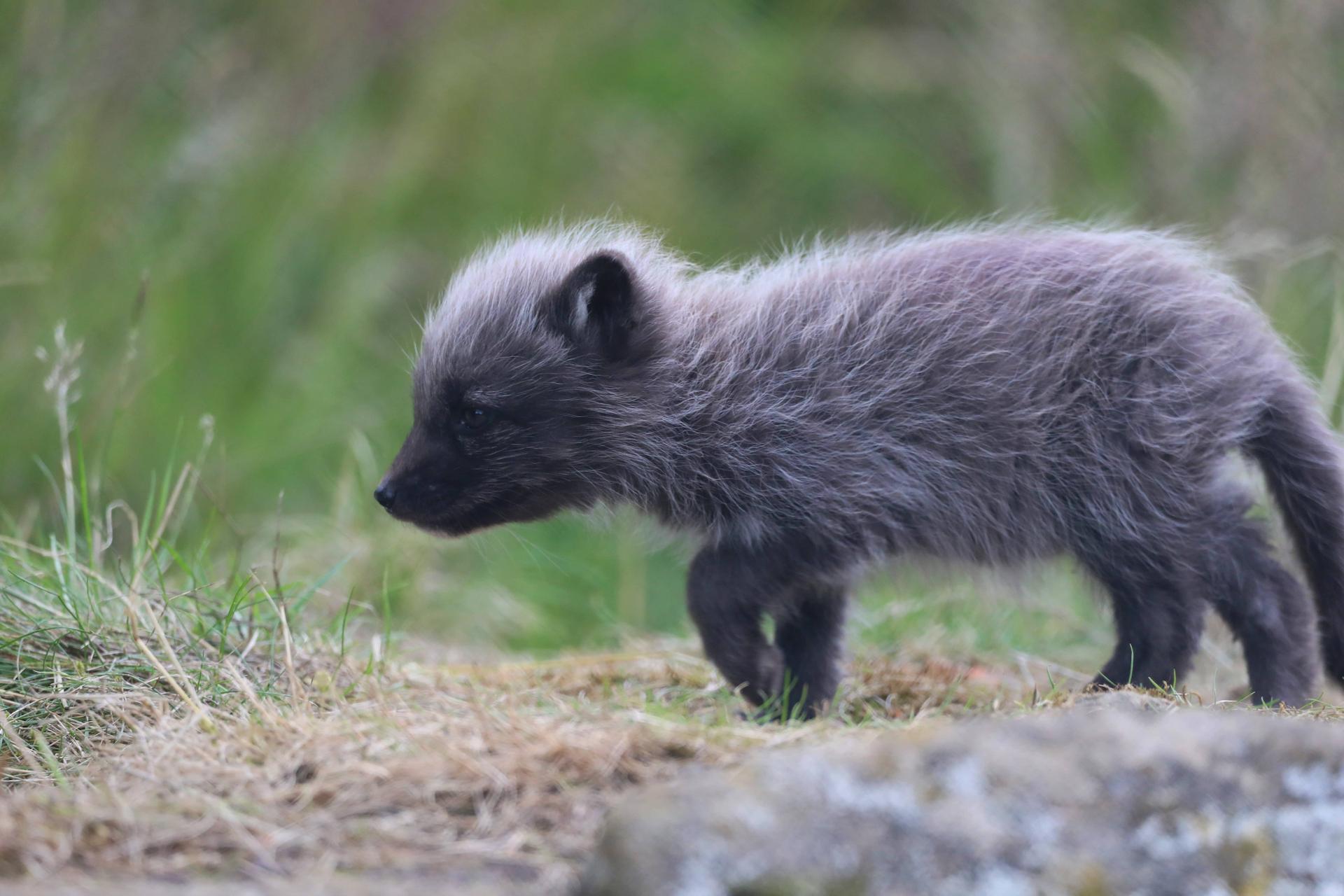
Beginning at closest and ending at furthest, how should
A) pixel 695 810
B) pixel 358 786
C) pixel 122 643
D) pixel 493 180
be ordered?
1. pixel 695 810
2. pixel 358 786
3. pixel 122 643
4. pixel 493 180

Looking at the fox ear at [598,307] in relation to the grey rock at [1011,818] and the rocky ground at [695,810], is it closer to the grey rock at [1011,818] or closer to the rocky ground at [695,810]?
the rocky ground at [695,810]

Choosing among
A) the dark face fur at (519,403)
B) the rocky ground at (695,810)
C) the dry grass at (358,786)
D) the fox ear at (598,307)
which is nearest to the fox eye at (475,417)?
the dark face fur at (519,403)

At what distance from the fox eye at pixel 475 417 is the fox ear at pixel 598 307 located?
0.35m

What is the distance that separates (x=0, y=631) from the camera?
3.94 meters

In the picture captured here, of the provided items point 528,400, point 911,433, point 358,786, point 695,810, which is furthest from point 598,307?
point 695,810

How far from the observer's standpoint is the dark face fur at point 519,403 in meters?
4.35

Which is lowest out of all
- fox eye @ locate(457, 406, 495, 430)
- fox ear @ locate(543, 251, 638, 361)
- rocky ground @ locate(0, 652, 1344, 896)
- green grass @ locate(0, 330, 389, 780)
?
green grass @ locate(0, 330, 389, 780)

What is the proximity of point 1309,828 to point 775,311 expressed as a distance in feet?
A: 8.18

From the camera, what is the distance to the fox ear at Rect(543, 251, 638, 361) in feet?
14.2

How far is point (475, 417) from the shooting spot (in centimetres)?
438

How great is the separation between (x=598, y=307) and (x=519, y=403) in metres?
0.40

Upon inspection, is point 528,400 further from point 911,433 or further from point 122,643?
point 122,643

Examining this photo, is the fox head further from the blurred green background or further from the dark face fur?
the blurred green background

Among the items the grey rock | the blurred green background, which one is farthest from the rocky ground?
the blurred green background
